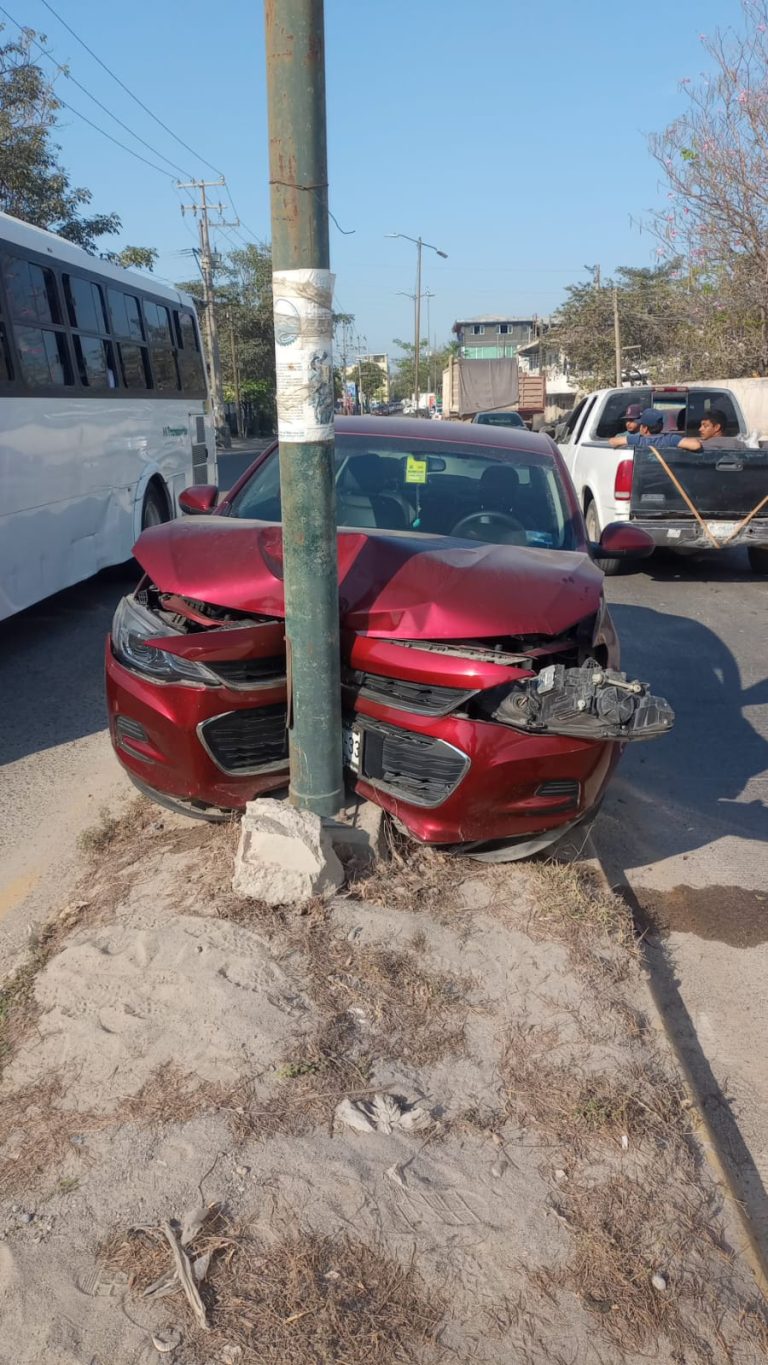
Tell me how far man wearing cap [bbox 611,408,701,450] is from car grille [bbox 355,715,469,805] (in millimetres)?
8050

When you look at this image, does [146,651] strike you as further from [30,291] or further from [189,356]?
[189,356]

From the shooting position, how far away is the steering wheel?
5.08 metres

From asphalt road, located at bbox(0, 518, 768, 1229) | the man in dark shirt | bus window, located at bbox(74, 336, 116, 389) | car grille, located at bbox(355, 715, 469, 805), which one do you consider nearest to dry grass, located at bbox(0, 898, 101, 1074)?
asphalt road, located at bbox(0, 518, 768, 1229)

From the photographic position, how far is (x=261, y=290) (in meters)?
61.3

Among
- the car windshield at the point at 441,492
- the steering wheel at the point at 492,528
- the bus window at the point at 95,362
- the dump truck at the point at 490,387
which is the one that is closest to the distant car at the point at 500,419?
the dump truck at the point at 490,387

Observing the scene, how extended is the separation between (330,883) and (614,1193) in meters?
1.42

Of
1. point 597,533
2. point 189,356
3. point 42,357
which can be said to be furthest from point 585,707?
point 189,356

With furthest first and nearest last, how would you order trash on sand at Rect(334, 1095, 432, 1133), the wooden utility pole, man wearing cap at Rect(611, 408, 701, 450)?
the wooden utility pole
man wearing cap at Rect(611, 408, 701, 450)
trash on sand at Rect(334, 1095, 432, 1133)

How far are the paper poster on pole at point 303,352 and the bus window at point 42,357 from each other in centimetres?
493

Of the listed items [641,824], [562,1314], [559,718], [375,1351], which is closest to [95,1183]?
[375,1351]

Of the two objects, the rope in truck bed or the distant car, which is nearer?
the rope in truck bed

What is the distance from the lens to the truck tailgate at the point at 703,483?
10727 millimetres

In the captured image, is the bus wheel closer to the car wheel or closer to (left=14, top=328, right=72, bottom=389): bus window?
(left=14, top=328, right=72, bottom=389): bus window

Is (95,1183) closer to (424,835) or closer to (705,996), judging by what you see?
(424,835)
